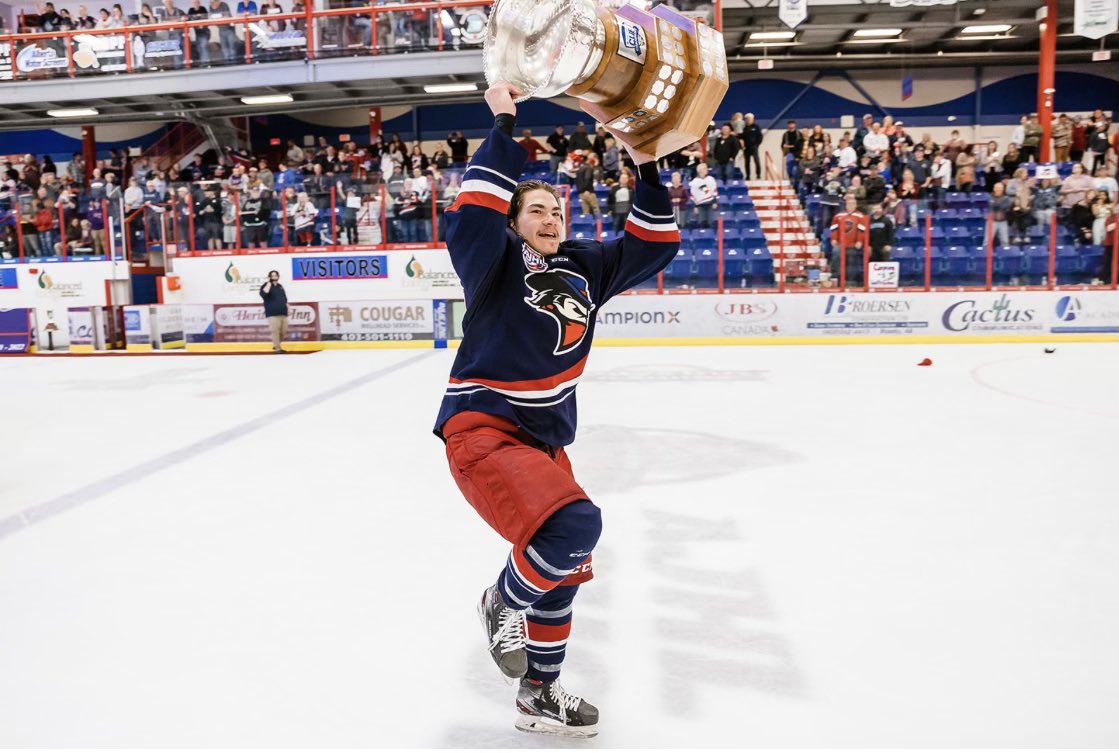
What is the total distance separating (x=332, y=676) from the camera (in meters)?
2.71

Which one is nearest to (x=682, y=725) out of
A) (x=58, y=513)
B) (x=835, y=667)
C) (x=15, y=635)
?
(x=835, y=667)

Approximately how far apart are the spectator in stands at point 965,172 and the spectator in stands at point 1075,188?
5.13 ft

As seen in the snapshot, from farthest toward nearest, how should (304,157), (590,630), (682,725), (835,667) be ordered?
(304,157) → (590,630) → (835,667) → (682,725)

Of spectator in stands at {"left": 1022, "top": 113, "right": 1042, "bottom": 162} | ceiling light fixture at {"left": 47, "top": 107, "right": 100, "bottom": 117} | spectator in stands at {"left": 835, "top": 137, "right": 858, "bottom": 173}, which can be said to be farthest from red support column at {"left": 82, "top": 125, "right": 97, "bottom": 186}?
spectator in stands at {"left": 1022, "top": 113, "right": 1042, "bottom": 162}

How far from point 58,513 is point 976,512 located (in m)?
4.80

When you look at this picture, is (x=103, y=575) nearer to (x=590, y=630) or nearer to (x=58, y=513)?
(x=58, y=513)

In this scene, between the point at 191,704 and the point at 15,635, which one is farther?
the point at 15,635

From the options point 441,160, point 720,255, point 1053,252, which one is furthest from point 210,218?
point 1053,252

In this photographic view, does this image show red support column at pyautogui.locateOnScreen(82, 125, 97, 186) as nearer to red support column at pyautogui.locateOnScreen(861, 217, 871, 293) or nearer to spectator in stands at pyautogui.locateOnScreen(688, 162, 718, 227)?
spectator in stands at pyautogui.locateOnScreen(688, 162, 718, 227)

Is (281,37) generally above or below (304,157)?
above

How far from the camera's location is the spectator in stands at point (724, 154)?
631 inches

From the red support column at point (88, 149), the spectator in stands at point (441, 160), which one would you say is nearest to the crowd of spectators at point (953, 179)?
the spectator in stands at point (441, 160)

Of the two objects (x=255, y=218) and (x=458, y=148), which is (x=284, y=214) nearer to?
(x=255, y=218)

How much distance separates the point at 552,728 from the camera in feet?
7.63
